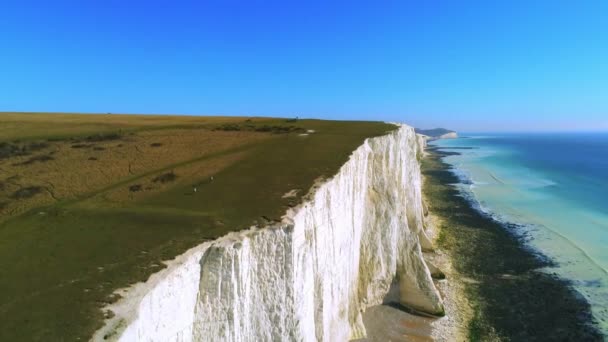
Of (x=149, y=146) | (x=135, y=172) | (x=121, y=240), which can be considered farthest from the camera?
(x=149, y=146)

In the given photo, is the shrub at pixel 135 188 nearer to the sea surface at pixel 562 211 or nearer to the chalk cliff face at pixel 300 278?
the chalk cliff face at pixel 300 278

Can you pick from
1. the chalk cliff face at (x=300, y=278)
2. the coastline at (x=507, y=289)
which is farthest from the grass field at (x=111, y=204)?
the coastline at (x=507, y=289)

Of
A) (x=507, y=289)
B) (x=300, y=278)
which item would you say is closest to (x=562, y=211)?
(x=507, y=289)

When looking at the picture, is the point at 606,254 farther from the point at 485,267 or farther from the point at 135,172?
the point at 135,172

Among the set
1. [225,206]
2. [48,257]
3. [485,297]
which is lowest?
[485,297]

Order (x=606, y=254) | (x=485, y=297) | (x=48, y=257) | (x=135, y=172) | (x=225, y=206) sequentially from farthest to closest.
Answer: (x=606, y=254)
(x=485, y=297)
(x=135, y=172)
(x=225, y=206)
(x=48, y=257)

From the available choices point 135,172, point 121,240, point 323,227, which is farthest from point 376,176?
point 121,240

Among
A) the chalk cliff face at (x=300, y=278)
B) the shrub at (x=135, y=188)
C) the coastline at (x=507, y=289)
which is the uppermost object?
the shrub at (x=135, y=188)

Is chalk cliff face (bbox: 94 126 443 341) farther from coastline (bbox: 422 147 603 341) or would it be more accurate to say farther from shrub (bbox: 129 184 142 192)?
shrub (bbox: 129 184 142 192)
